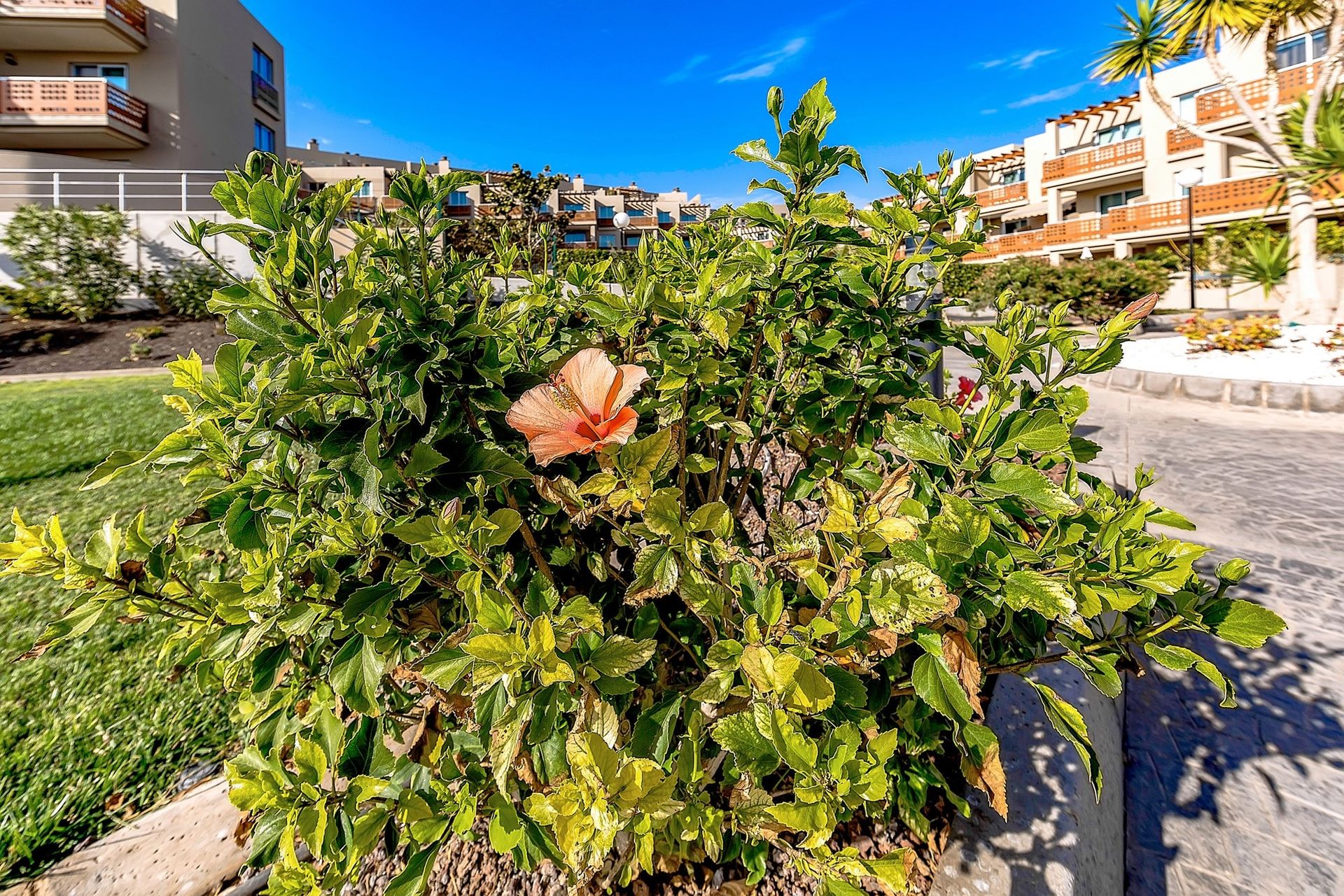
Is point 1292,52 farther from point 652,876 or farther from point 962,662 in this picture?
point 652,876

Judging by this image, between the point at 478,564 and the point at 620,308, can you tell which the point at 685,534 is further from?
the point at 620,308

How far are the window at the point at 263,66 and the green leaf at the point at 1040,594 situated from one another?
28064 mm

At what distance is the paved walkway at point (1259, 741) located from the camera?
1622mm

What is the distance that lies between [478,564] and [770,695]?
16.6 inches

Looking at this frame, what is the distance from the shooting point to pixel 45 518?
10.6 feet

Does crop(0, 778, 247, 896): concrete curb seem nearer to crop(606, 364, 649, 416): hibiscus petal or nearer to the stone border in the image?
crop(606, 364, 649, 416): hibiscus petal

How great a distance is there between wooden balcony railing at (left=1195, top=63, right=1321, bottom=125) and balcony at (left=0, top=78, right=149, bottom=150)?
99.9 feet

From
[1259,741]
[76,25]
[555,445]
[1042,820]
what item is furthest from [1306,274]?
[76,25]

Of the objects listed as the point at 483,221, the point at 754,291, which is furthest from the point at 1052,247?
the point at 754,291

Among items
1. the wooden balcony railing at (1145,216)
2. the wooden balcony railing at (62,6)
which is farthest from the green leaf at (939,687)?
the wooden balcony railing at (1145,216)

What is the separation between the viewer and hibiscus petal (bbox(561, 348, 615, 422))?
0.86 metres

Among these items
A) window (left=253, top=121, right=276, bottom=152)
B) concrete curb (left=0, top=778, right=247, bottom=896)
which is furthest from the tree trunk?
window (left=253, top=121, right=276, bottom=152)

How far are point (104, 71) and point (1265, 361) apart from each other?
26541mm

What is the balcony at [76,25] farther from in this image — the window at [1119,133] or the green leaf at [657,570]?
the window at [1119,133]
